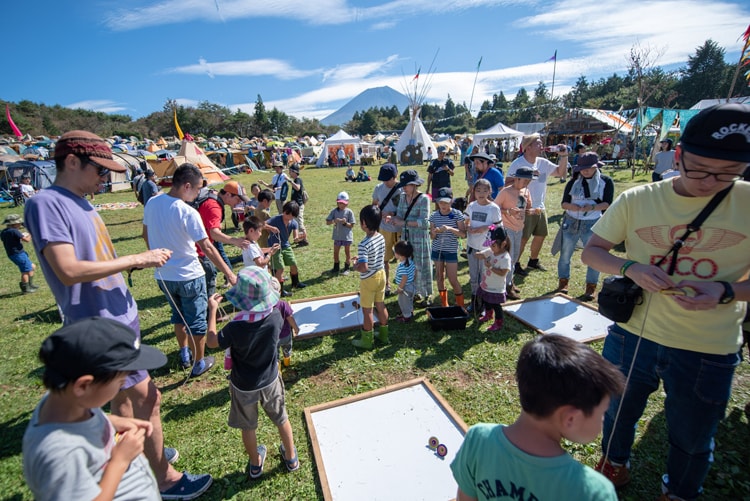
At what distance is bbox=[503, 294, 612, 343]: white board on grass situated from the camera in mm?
4953

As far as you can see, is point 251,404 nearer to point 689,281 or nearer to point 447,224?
point 689,281

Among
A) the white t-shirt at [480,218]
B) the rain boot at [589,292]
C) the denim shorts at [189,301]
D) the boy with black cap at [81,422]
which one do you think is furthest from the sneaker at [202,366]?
the rain boot at [589,292]

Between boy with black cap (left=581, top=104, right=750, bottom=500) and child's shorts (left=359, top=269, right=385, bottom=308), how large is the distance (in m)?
2.69

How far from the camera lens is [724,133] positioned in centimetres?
168

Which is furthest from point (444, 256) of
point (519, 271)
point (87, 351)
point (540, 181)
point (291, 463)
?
point (87, 351)

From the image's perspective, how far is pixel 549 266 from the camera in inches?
299

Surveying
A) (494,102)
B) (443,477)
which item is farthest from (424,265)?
(494,102)

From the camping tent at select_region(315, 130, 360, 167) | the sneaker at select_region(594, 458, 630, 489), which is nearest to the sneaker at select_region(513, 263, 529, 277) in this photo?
the sneaker at select_region(594, 458, 630, 489)

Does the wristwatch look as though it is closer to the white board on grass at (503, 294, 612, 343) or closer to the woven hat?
the woven hat

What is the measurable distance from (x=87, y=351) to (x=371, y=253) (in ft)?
10.9

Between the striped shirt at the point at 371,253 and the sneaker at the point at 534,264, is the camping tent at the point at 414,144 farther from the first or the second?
the striped shirt at the point at 371,253

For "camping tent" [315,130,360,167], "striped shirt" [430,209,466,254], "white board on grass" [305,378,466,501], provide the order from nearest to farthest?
"white board on grass" [305,378,466,501] < "striped shirt" [430,209,466,254] < "camping tent" [315,130,360,167]

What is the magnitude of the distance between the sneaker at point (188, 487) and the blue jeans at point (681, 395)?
3311 millimetres

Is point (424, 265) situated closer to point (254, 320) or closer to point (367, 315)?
point (367, 315)
